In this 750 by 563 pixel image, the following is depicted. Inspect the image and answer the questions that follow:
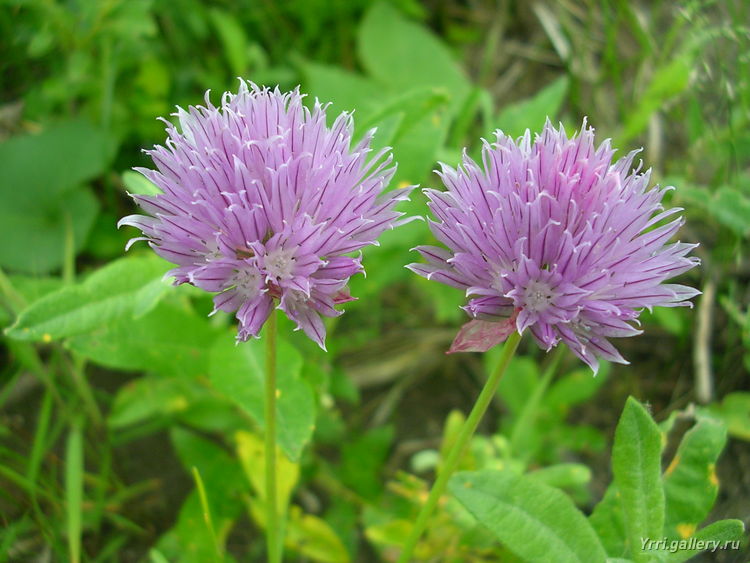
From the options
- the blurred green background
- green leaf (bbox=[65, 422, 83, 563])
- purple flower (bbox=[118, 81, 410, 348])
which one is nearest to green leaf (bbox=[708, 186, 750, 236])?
the blurred green background

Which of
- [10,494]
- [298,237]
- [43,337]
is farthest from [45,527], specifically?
[298,237]

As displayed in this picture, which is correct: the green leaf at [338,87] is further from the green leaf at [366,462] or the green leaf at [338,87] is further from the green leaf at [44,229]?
the green leaf at [366,462]

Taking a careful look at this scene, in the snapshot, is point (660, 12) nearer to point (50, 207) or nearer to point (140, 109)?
point (140, 109)

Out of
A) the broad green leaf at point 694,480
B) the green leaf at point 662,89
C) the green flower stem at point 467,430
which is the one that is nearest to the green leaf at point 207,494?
the green flower stem at point 467,430

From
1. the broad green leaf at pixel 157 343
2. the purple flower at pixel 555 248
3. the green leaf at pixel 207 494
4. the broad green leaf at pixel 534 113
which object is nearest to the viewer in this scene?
the purple flower at pixel 555 248

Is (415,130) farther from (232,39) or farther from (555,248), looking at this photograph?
(232,39)

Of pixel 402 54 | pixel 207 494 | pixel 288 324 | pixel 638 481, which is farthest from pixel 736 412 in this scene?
pixel 402 54

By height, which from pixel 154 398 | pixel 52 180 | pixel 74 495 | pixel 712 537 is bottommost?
pixel 712 537
